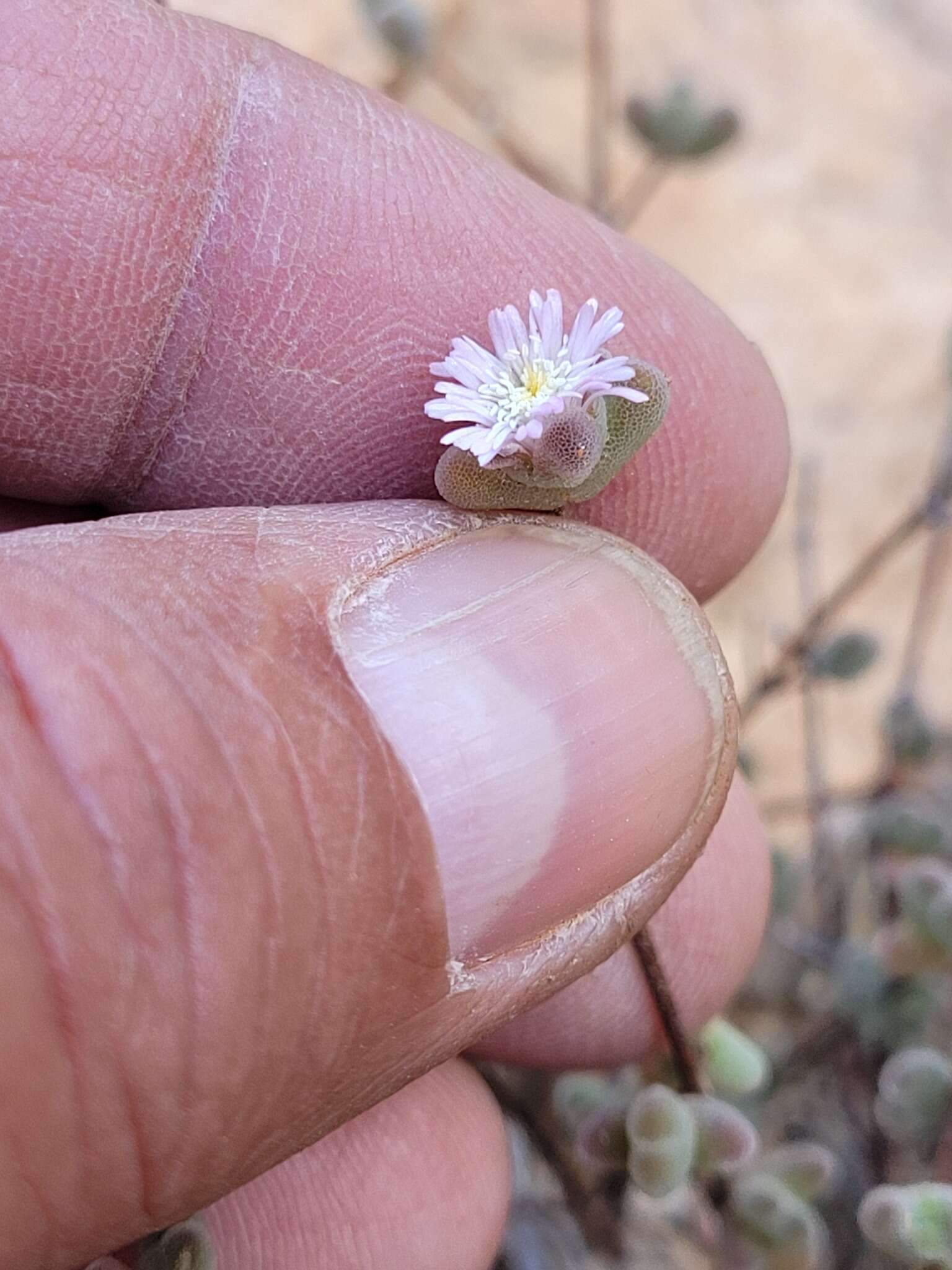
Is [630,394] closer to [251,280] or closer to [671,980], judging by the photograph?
[251,280]

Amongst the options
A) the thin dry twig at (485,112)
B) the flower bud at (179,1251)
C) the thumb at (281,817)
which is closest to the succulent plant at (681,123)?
the thin dry twig at (485,112)

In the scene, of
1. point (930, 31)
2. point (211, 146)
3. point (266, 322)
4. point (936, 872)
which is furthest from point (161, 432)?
point (930, 31)

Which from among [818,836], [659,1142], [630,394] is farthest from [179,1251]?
[818,836]

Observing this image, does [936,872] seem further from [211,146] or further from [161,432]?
[211,146]

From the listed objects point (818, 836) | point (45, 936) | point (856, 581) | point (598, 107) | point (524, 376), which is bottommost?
point (818, 836)

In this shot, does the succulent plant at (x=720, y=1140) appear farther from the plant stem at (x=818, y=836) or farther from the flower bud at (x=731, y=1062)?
the plant stem at (x=818, y=836)

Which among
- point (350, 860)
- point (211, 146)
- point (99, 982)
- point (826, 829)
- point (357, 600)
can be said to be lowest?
point (826, 829)
